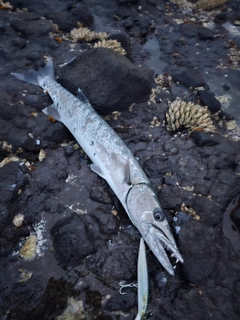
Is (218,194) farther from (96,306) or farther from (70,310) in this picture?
(70,310)

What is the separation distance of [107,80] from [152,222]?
4191 mm

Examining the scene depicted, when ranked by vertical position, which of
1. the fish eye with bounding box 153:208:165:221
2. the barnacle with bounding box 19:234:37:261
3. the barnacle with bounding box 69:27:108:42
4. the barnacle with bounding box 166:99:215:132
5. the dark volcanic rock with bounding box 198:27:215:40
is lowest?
the barnacle with bounding box 19:234:37:261

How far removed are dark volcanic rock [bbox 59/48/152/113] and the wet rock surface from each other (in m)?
0.03

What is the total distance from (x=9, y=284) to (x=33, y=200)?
1638 millimetres

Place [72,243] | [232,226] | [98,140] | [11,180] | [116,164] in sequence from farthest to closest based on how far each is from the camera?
[98,140]
[11,180]
[116,164]
[232,226]
[72,243]

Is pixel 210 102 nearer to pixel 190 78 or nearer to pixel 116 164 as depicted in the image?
pixel 190 78

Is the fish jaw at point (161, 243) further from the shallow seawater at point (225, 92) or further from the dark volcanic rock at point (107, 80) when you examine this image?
the shallow seawater at point (225, 92)

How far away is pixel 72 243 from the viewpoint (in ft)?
14.4

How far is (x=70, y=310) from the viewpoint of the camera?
12.9 feet

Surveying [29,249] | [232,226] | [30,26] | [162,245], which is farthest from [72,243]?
[30,26]

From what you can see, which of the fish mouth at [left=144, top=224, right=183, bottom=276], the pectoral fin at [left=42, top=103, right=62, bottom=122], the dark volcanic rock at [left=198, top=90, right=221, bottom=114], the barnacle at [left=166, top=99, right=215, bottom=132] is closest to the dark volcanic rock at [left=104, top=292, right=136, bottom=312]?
the fish mouth at [left=144, top=224, right=183, bottom=276]

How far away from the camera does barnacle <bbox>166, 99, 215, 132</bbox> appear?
21.4 ft

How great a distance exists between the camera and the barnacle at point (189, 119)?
6.53 m

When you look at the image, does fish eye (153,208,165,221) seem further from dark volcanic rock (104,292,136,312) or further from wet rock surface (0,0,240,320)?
dark volcanic rock (104,292,136,312)
